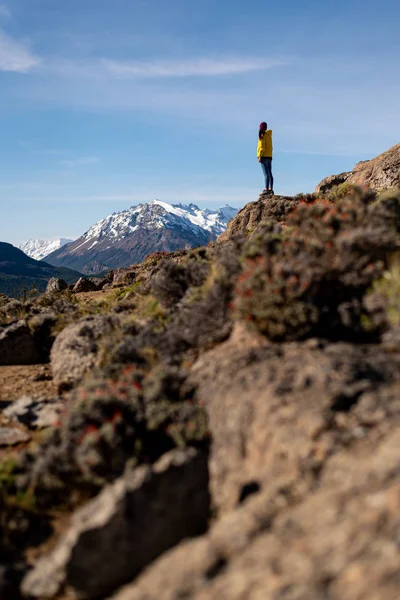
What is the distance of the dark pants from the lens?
19734 millimetres

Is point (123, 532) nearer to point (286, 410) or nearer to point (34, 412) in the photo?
point (286, 410)

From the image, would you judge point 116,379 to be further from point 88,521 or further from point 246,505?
point 246,505

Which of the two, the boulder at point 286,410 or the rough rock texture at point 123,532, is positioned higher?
the boulder at point 286,410

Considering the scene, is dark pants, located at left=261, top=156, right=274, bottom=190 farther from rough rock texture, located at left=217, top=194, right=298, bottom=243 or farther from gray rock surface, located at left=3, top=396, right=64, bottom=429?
gray rock surface, located at left=3, top=396, right=64, bottom=429

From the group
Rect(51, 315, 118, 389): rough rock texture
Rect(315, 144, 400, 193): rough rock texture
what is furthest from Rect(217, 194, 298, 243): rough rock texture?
Rect(51, 315, 118, 389): rough rock texture

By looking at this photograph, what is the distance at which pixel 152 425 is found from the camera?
19.1ft

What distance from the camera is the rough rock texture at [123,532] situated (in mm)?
4516

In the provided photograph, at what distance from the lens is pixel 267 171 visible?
803 inches

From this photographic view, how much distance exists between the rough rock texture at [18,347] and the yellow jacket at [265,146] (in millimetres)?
11802

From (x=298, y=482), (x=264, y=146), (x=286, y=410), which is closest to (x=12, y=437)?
(x=286, y=410)

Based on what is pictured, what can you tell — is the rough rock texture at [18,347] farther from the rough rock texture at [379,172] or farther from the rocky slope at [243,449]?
the rough rock texture at [379,172]

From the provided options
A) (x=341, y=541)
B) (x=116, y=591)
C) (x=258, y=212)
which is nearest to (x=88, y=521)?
(x=116, y=591)

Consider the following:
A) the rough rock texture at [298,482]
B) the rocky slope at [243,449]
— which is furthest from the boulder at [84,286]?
the rough rock texture at [298,482]

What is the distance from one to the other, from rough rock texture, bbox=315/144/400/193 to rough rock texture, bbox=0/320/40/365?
1322 centimetres
